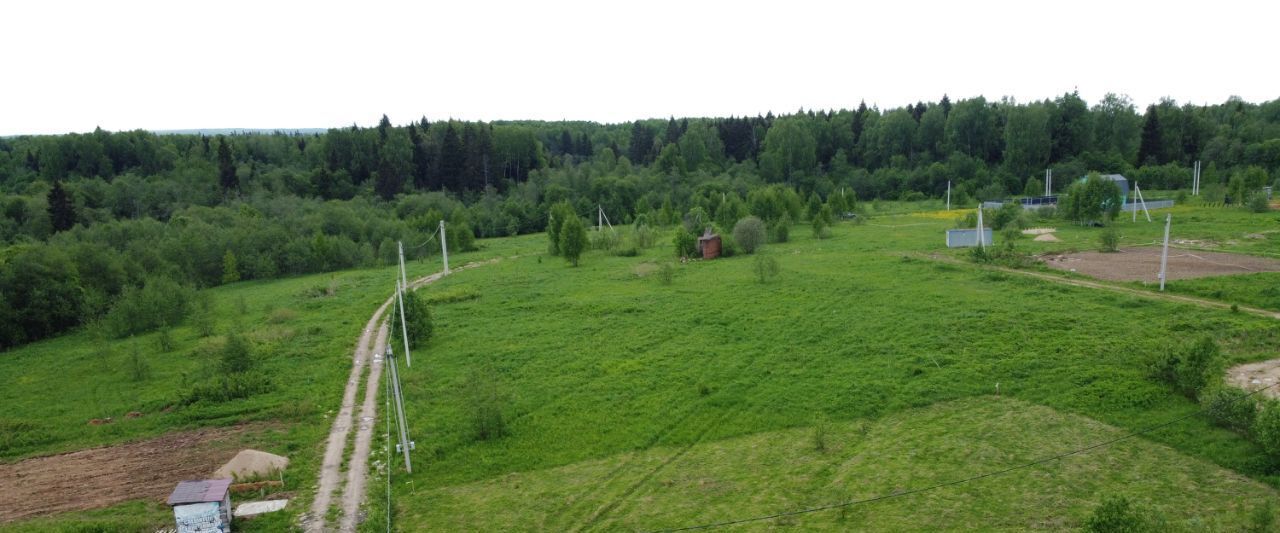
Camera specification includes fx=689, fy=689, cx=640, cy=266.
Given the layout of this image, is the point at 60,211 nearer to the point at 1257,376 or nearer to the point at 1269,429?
the point at 1269,429

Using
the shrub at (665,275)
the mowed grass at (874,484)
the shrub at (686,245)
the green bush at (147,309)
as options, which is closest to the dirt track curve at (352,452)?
the mowed grass at (874,484)

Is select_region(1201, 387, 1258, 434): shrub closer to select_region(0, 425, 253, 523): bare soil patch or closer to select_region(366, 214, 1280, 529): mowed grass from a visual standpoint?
select_region(366, 214, 1280, 529): mowed grass

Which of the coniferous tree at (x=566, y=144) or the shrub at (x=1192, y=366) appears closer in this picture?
the shrub at (x=1192, y=366)

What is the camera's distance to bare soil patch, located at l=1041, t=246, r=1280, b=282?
3031 centimetres

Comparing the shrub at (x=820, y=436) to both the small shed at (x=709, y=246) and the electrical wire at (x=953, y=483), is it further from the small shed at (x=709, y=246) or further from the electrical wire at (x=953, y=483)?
the small shed at (x=709, y=246)

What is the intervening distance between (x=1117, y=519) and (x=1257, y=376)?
39.4 ft

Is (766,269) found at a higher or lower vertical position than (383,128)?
lower

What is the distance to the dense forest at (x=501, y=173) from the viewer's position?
57.5 meters

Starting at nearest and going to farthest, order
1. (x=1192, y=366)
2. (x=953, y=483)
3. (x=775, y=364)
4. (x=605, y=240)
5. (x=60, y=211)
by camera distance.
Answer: (x=953, y=483) < (x=1192, y=366) < (x=775, y=364) < (x=605, y=240) < (x=60, y=211)

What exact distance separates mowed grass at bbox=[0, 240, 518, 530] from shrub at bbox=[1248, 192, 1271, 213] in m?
59.6

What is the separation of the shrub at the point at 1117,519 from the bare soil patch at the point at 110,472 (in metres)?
19.6

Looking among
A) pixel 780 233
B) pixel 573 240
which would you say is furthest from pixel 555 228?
pixel 780 233

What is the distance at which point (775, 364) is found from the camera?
23.3 m

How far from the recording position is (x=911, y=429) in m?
18.1
